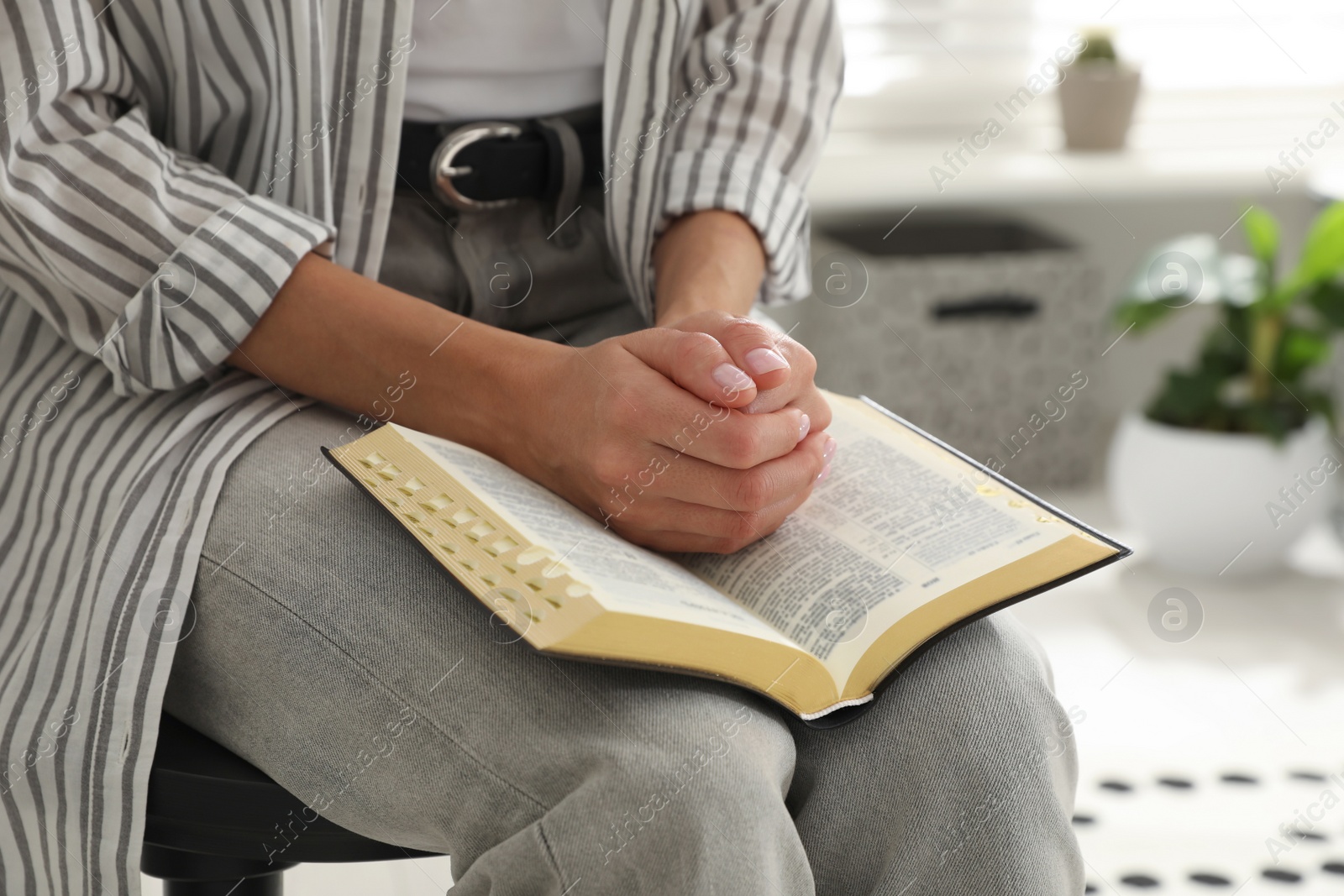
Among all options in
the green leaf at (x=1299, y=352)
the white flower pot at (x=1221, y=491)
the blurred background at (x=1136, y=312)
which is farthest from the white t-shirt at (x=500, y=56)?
the green leaf at (x=1299, y=352)

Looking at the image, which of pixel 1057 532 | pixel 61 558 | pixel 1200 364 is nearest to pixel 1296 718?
pixel 1200 364

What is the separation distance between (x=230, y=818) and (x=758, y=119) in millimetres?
506

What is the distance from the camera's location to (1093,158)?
187 cm

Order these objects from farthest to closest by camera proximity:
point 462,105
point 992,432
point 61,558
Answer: point 992,432 → point 462,105 → point 61,558

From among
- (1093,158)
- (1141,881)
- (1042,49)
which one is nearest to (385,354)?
(1141,881)

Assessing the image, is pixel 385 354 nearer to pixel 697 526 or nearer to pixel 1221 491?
pixel 697 526

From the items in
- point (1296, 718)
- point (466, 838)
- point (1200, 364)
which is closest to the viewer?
point (466, 838)

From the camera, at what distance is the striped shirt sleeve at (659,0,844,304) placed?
0.76 metres

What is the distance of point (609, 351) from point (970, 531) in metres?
0.18

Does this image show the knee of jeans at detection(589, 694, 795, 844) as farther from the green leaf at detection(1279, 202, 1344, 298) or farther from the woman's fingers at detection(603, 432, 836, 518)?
the green leaf at detection(1279, 202, 1344, 298)

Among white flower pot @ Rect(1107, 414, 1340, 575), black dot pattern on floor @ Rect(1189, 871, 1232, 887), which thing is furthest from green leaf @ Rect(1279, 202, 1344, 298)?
black dot pattern on floor @ Rect(1189, 871, 1232, 887)

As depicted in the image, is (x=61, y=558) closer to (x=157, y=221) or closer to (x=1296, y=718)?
(x=157, y=221)

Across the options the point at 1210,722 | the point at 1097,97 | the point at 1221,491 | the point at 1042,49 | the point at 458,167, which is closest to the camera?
the point at 458,167

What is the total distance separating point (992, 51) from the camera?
76.3 inches
